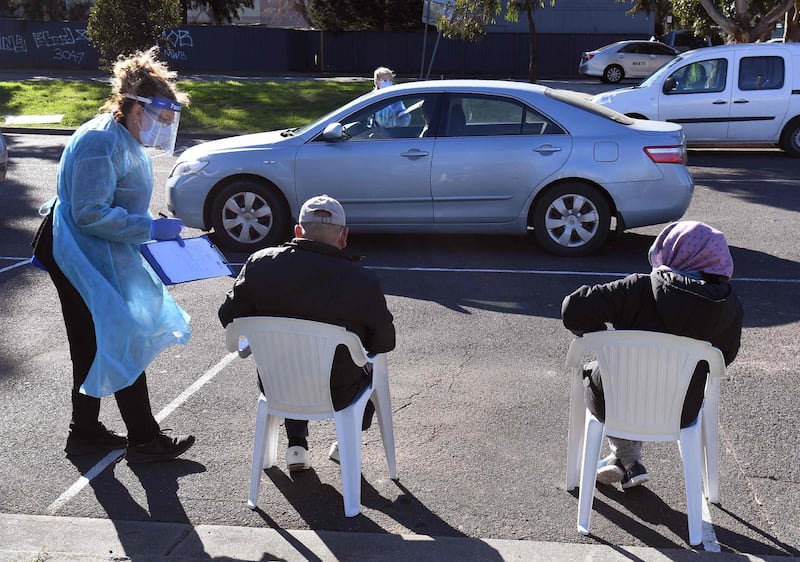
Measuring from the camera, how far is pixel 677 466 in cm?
469

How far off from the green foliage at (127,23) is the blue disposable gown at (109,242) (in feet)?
64.8

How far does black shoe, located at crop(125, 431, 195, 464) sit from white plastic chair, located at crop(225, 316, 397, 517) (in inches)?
27.0

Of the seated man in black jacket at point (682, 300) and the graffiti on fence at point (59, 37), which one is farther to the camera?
the graffiti on fence at point (59, 37)

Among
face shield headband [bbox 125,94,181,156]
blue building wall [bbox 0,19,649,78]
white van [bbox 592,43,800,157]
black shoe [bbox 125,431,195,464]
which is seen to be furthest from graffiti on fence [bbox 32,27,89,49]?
black shoe [bbox 125,431,195,464]

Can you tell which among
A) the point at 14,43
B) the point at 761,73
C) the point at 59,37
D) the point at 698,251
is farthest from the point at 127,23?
the point at 698,251

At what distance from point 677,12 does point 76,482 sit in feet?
73.2

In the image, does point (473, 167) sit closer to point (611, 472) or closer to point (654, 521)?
point (611, 472)

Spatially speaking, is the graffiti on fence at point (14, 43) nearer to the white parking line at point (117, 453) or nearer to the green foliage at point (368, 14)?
the green foliage at point (368, 14)

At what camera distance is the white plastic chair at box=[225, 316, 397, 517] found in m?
4.02

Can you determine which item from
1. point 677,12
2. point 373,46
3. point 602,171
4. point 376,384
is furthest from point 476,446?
point 373,46

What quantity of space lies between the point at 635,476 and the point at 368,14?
40.3 metres

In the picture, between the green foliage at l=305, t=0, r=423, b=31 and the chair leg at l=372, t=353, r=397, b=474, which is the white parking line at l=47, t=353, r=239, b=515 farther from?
the green foliage at l=305, t=0, r=423, b=31

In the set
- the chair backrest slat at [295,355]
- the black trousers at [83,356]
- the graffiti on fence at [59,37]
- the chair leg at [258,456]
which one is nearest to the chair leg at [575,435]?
the chair backrest slat at [295,355]

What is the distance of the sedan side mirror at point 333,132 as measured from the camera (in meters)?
Answer: 8.95
